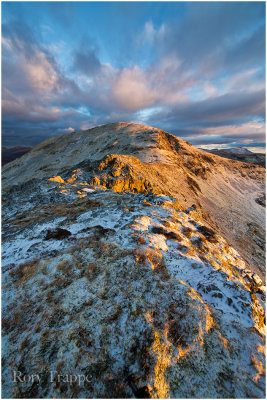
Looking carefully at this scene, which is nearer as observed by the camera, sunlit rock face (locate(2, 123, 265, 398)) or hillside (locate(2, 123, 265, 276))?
sunlit rock face (locate(2, 123, 265, 398))

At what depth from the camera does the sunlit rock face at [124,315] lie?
4684 millimetres

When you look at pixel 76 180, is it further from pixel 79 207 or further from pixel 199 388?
pixel 199 388

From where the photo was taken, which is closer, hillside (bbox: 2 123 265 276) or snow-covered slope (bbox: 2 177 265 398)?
snow-covered slope (bbox: 2 177 265 398)

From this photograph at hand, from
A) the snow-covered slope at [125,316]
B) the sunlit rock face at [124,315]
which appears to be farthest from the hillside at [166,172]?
the snow-covered slope at [125,316]

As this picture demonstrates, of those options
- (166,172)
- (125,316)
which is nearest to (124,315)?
(125,316)

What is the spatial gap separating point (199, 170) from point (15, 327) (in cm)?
5196

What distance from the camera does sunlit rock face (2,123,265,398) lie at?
468 centimetres

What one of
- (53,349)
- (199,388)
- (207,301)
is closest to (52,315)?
(53,349)

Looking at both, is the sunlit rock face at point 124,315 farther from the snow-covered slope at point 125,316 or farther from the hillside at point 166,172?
the hillside at point 166,172

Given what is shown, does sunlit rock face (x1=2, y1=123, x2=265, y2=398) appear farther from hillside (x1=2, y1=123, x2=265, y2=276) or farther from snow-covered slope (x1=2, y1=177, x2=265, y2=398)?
hillside (x1=2, y1=123, x2=265, y2=276)

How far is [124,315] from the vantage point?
586 cm

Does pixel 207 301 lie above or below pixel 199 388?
above

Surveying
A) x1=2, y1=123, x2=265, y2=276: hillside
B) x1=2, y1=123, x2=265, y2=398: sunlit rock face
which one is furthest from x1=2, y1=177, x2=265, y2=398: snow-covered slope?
x1=2, y1=123, x2=265, y2=276: hillside

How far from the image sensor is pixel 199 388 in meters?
4.70
